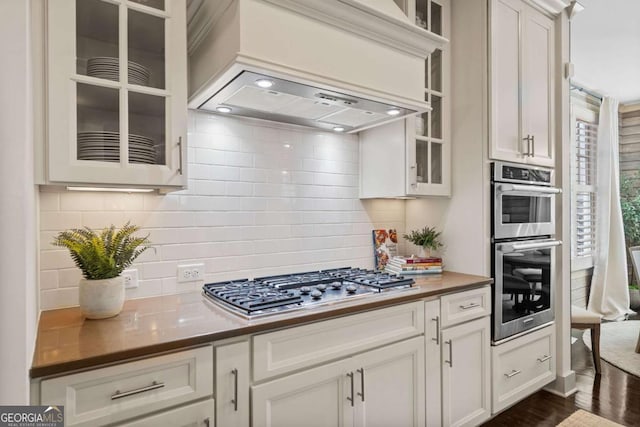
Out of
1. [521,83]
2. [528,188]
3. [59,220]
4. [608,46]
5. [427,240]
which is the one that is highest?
[608,46]

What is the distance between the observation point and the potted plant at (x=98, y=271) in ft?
4.50

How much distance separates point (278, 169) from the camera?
2197mm

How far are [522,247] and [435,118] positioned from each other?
0.98 meters

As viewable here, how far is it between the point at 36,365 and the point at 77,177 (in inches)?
25.2

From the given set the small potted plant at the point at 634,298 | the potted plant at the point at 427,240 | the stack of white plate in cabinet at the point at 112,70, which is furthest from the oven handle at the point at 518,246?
the small potted plant at the point at 634,298

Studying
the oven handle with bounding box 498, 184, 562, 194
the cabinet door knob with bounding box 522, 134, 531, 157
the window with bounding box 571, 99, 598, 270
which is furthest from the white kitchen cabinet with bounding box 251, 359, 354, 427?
the window with bounding box 571, 99, 598, 270

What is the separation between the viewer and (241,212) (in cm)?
206

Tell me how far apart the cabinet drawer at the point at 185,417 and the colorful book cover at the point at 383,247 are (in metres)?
1.57

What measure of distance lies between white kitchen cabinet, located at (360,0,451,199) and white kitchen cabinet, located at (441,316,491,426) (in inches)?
33.2

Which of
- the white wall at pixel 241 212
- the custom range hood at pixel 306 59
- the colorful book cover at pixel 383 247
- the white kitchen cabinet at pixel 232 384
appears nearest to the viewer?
the white kitchen cabinet at pixel 232 384

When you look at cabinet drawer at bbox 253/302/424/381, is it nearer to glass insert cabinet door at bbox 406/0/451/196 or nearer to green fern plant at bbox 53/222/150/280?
green fern plant at bbox 53/222/150/280

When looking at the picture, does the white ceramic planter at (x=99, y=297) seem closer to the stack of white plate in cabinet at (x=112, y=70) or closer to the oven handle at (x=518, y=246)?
the stack of white plate in cabinet at (x=112, y=70)

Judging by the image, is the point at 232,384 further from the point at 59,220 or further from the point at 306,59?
the point at 306,59

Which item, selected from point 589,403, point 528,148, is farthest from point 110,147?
point 589,403
